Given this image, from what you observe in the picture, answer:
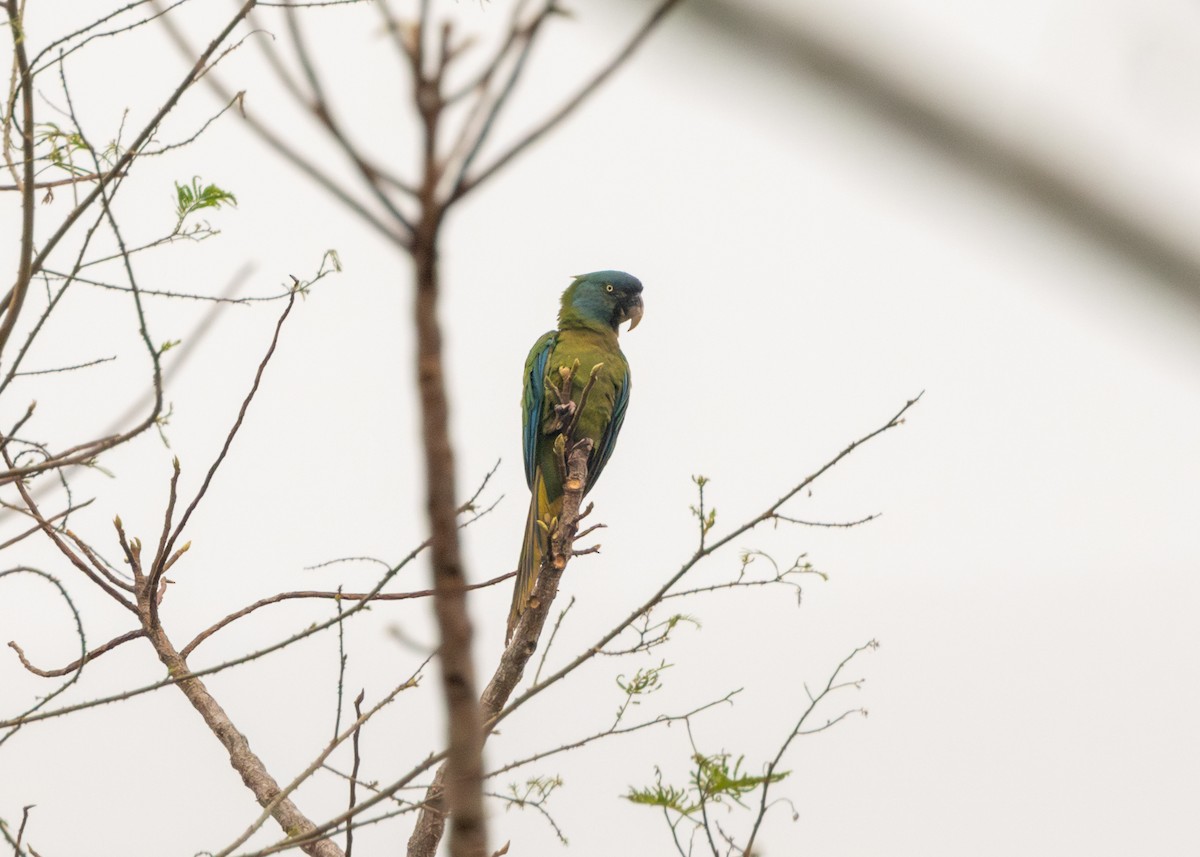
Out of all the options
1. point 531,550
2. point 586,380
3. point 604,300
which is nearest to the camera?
point 531,550

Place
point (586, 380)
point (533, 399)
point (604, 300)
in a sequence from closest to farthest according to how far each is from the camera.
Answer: point (533, 399) < point (586, 380) < point (604, 300)

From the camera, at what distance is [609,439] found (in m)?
6.80

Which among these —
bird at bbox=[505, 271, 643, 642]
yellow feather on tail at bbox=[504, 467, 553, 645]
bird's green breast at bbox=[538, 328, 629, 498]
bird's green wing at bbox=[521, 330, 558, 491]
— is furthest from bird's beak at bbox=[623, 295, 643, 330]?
yellow feather on tail at bbox=[504, 467, 553, 645]

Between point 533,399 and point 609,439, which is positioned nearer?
point 533,399

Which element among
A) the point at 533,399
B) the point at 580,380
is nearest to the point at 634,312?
the point at 580,380

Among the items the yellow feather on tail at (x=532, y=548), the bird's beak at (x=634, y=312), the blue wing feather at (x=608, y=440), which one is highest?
the bird's beak at (x=634, y=312)

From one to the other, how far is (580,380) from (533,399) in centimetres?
30

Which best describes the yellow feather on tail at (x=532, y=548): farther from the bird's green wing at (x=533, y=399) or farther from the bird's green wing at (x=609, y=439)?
the bird's green wing at (x=609, y=439)

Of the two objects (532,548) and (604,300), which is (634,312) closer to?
(604,300)

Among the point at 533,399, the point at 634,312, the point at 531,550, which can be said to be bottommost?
the point at 531,550

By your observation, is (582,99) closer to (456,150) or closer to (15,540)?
(456,150)

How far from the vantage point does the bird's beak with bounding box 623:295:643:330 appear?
760 centimetres

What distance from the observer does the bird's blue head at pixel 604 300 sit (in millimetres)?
7418

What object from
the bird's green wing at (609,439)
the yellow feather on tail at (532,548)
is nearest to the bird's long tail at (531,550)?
the yellow feather on tail at (532,548)
